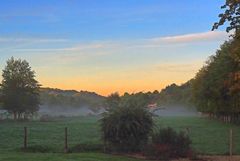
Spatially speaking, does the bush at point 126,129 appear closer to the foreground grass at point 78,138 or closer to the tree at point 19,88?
the foreground grass at point 78,138

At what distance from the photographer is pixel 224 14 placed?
2061 centimetres

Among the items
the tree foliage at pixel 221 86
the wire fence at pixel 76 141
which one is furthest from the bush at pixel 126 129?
the tree foliage at pixel 221 86

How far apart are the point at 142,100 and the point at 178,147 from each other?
4.90 m

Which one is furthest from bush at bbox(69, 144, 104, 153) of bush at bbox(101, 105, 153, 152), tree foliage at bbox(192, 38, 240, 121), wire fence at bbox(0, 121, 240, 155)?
tree foliage at bbox(192, 38, 240, 121)

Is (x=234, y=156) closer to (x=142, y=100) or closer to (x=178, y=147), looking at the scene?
(x=178, y=147)

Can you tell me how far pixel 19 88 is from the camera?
10625 cm

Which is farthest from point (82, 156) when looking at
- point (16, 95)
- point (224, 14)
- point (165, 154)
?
point (16, 95)

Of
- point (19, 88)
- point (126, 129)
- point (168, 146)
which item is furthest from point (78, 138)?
point (19, 88)

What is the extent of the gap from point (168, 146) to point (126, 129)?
3.41 m

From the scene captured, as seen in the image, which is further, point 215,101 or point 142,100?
point 215,101

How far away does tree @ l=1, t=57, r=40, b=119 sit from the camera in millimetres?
106250

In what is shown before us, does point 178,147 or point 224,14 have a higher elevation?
point 224,14

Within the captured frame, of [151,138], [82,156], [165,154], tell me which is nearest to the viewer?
[82,156]

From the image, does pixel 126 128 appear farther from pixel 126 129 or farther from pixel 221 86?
pixel 221 86
